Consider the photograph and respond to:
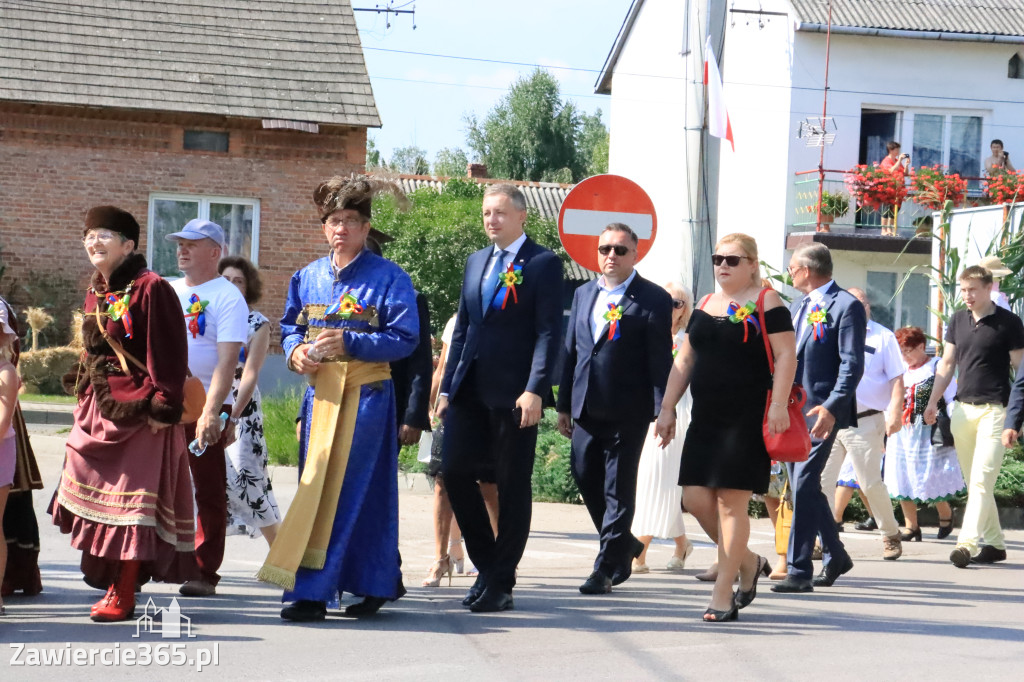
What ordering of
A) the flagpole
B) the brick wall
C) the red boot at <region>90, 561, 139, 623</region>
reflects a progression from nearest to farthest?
the red boot at <region>90, 561, 139, 623</region>
the brick wall
the flagpole

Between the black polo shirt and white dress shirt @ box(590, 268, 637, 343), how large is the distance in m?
3.22

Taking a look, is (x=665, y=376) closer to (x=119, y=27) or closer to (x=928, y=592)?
(x=928, y=592)

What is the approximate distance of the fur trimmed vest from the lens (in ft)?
21.5

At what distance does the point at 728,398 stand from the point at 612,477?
1101 millimetres

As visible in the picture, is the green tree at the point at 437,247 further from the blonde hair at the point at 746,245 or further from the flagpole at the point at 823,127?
the blonde hair at the point at 746,245

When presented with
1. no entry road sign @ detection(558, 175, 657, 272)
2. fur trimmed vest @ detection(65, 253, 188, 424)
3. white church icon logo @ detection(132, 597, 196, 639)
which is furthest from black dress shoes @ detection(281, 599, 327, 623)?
no entry road sign @ detection(558, 175, 657, 272)

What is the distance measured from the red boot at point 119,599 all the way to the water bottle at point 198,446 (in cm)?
73

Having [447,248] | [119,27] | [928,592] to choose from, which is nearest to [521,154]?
[447,248]

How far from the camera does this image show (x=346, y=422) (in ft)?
22.9

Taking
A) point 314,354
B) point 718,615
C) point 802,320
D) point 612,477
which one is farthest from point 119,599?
point 802,320

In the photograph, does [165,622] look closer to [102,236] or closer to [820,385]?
[102,236]

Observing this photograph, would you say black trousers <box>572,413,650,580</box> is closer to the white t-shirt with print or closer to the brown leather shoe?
the white t-shirt with print

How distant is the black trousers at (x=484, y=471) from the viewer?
7.39m

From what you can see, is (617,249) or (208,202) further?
(208,202)
